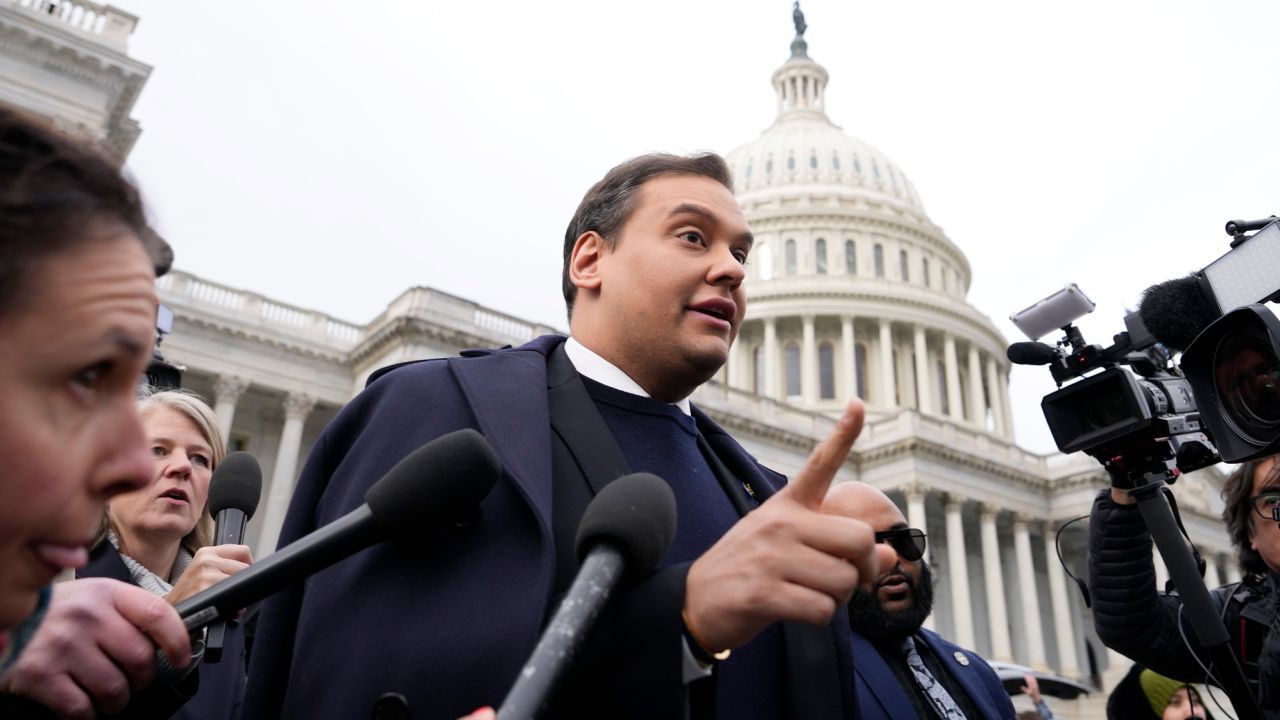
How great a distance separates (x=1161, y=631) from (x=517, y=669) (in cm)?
352

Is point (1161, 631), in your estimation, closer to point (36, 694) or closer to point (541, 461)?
point (541, 461)

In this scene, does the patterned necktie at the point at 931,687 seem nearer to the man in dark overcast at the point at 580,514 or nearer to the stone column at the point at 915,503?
the man in dark overcast at the point at 580,514

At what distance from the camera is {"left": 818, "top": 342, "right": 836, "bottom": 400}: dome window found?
56.1 meters

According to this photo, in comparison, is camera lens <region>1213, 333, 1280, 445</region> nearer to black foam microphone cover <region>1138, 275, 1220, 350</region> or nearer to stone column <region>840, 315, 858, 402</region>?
black foam microphone cover <region>1138, 275, 1220, 350</region>

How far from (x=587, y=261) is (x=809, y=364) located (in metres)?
54.2

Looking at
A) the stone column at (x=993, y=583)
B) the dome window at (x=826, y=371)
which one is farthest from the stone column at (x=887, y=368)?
the stone column at (x=993, y=583)

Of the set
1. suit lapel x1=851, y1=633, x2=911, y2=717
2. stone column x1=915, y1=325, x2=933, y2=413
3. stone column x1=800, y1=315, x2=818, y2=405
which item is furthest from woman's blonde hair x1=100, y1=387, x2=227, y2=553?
stone column x1=915, y1=325, x2=933, y2=413

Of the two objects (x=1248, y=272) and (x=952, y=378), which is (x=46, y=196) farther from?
(x=952, y=378)

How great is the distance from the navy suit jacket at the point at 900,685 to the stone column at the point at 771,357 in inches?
2010

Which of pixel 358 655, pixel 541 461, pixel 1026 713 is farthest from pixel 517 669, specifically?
pixel 1026 713

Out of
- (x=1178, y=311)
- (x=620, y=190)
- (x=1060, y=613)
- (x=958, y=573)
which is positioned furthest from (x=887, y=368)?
(x=620, y=190)

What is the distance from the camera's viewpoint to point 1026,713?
930 cm

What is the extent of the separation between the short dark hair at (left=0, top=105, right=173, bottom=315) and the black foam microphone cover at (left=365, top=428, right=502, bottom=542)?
607 millimetres

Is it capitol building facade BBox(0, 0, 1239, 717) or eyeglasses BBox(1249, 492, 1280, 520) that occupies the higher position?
Answer: capitol building facade BBox(0, 0, 1239, 717)
